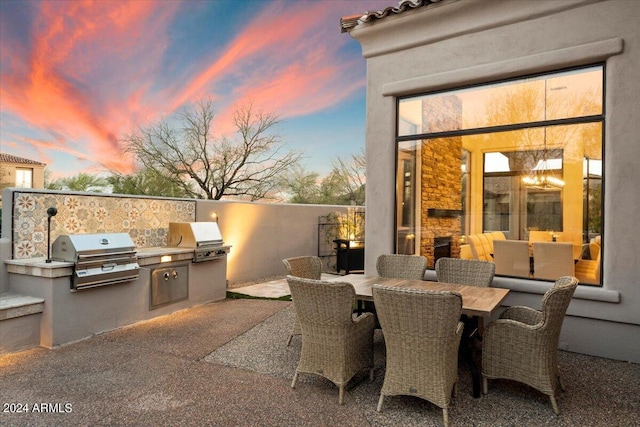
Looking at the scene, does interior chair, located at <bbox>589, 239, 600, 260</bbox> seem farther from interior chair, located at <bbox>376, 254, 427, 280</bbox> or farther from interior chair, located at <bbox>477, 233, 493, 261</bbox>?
interior chair, located at <bbox>376, 254, 427, 280</bbox>

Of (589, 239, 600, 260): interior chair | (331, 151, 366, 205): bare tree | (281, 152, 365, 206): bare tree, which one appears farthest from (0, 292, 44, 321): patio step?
(331, 151, 366, 205): bare tree

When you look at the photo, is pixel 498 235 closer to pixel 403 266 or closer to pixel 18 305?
pixel 403 266

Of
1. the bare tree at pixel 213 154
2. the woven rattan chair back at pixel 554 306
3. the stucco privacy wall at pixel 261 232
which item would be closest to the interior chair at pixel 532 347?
the woven rattan chair back at pixel 554 306

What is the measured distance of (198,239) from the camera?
18.0ft

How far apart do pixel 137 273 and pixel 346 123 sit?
17278 millimetres

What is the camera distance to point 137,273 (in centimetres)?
449

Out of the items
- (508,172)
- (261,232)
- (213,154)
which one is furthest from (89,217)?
(213,154)

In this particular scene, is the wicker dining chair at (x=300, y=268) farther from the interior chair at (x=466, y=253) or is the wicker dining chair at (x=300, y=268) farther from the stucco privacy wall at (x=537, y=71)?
the interior chair at (x=466, y=253)

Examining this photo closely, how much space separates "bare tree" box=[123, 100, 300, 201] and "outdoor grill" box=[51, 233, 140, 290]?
1158 cm

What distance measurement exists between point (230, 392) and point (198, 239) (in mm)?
2990

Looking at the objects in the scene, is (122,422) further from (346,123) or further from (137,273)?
(346,123)

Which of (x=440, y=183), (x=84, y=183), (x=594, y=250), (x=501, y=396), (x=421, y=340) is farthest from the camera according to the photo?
(x=84, y=183)

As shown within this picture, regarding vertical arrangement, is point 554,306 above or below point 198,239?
below

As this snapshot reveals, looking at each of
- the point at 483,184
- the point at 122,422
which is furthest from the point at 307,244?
the point at 122,422
